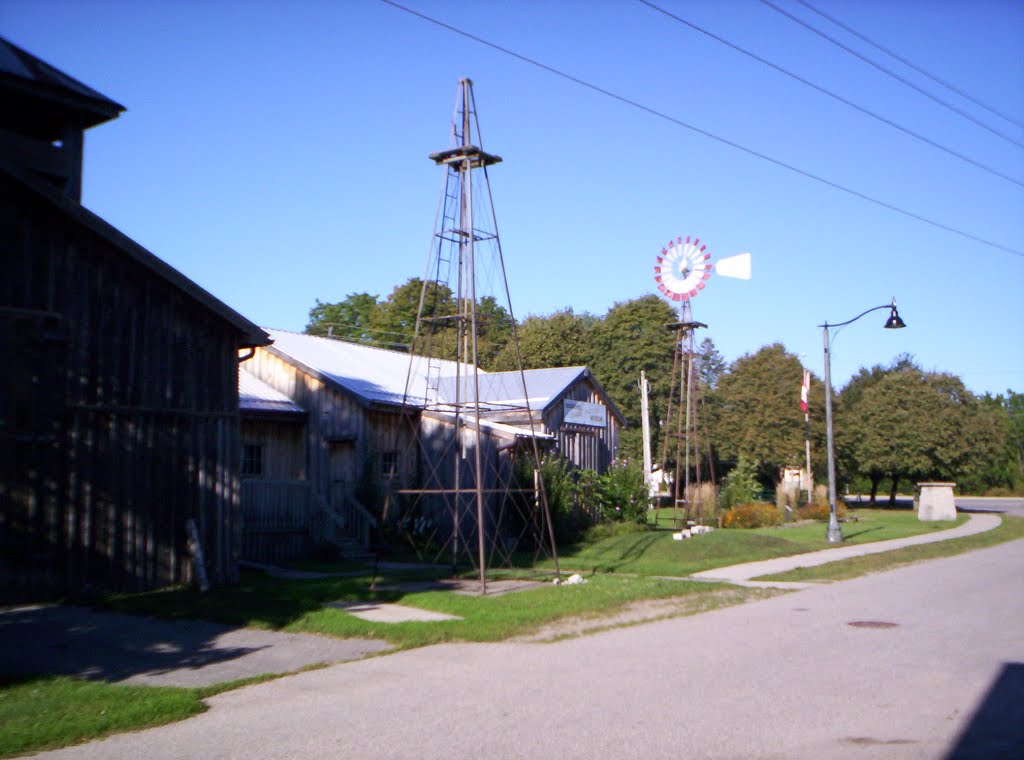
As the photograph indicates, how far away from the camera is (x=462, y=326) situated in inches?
700

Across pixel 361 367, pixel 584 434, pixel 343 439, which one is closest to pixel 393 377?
pixel 361 367

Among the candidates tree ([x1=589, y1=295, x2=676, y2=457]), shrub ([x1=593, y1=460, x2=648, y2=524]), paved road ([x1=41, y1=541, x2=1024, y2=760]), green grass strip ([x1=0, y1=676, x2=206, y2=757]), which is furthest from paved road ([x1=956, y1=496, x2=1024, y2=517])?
green grass strip ([x1=0, y1=676, x2=206, y2=757])

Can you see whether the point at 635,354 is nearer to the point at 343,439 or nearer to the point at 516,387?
the point at 516,387

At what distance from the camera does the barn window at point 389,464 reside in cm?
2512

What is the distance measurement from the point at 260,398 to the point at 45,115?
973cm

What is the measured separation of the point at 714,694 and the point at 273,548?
14.7 metres

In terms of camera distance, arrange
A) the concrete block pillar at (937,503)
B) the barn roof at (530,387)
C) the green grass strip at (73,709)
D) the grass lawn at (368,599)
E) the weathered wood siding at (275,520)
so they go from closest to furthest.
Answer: the green grass strip at (73,709)
the grass lawn at (368,599)
the weathered wood siding at (275,520)
the barn roof at (530,387)
the concrete block pillar at (937,503)

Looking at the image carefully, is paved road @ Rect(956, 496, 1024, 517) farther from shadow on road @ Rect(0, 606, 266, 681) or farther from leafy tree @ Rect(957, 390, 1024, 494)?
shadow on road @ Rect(0, 606, 266, 681)

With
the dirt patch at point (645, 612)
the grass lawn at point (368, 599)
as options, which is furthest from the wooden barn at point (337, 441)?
the dirt patch at point (645, 612)

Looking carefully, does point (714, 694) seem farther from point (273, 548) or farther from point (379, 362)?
point (379, 362)

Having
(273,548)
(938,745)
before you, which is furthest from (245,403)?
(938,745)

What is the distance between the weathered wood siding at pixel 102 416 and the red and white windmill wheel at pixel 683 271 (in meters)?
14.8

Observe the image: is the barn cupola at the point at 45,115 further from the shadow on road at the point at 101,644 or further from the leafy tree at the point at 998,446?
the leafy tree at the point at 998,446

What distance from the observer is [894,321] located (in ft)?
81.6
